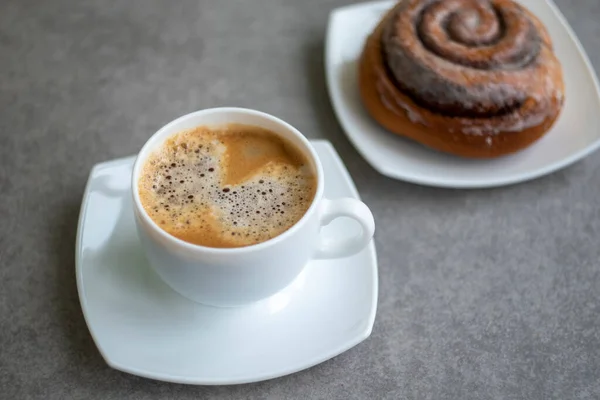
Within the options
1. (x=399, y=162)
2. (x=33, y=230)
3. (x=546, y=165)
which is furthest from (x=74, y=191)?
(x=546, y=165)

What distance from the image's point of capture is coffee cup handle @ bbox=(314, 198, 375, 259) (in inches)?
26.2

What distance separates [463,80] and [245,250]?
0.44 metres

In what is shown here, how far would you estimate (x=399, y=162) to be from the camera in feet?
3.02

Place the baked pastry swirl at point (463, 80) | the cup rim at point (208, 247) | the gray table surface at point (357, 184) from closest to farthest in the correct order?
the cup rim at point (208, 247) → the gray table surface at point (357, 184) → the baked pastry swirl at point (463, 80)

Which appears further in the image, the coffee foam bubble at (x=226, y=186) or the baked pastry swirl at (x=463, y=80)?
the baked pastry swirl at (x=463, y=80)

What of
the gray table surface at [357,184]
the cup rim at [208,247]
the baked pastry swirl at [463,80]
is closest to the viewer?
the cup rim at [208,247]

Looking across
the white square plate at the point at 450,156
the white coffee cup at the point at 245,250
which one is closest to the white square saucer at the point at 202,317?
the white coffee cup at the point at 245,250

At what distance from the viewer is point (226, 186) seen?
693 mm

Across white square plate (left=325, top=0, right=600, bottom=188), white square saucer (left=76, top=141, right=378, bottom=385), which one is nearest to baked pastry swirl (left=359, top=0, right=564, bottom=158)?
white square plate (left=325, top=0, right=600, bottom=188)

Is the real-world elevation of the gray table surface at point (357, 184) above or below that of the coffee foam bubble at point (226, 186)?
below

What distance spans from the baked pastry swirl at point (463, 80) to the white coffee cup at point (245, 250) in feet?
0.87

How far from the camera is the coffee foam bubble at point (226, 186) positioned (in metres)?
0.65

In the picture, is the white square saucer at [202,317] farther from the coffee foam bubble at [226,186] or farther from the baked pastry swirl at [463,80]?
the baked pastry swirl at [463,80]

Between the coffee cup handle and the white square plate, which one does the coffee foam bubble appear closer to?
the coffee cup handle
